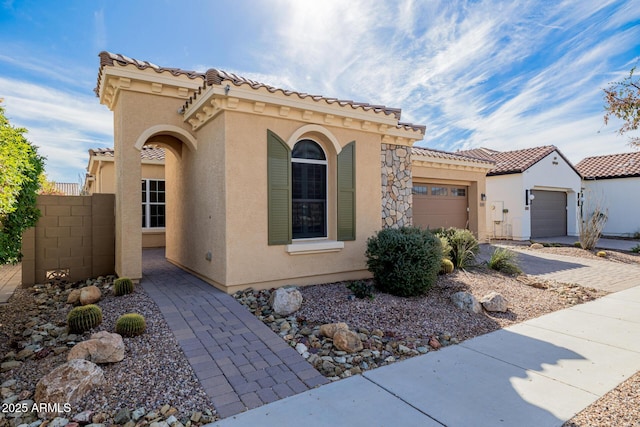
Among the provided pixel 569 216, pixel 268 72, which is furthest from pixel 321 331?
pixel 569 216

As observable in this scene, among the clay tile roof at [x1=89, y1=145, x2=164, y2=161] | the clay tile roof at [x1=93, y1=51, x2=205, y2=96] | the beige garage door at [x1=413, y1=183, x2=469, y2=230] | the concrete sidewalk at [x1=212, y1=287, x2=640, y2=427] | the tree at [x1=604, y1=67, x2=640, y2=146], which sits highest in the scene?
the clay tile roof at [x1=93, y1=51, x2=205, y2=96]

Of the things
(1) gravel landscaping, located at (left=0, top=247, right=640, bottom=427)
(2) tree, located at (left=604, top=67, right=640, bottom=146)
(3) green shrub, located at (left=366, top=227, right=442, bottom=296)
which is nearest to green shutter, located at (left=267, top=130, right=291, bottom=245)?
(1) gravel landscaping, located at (left=0, top=247, right=640, bottom=427)

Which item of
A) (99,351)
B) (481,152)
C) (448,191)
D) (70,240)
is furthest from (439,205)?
(99,351)

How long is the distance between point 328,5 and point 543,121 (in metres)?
11.5

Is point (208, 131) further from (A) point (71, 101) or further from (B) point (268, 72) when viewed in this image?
(A) point (71, 101)

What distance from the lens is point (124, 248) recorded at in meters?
7.56

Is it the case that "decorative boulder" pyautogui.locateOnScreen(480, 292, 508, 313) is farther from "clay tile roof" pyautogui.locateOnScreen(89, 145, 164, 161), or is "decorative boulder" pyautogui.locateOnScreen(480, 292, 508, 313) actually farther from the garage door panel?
the garage door panel

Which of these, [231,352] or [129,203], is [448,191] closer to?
[129,203]

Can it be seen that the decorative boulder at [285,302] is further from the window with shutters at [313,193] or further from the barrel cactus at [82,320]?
the barrel cactus at [82,320]

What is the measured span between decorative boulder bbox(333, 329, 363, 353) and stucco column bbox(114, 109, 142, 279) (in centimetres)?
546

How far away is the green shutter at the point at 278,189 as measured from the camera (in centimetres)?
704

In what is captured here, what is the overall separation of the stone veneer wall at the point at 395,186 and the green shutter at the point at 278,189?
314 cm

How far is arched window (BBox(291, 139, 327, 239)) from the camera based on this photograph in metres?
7.67

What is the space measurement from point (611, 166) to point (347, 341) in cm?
2575
